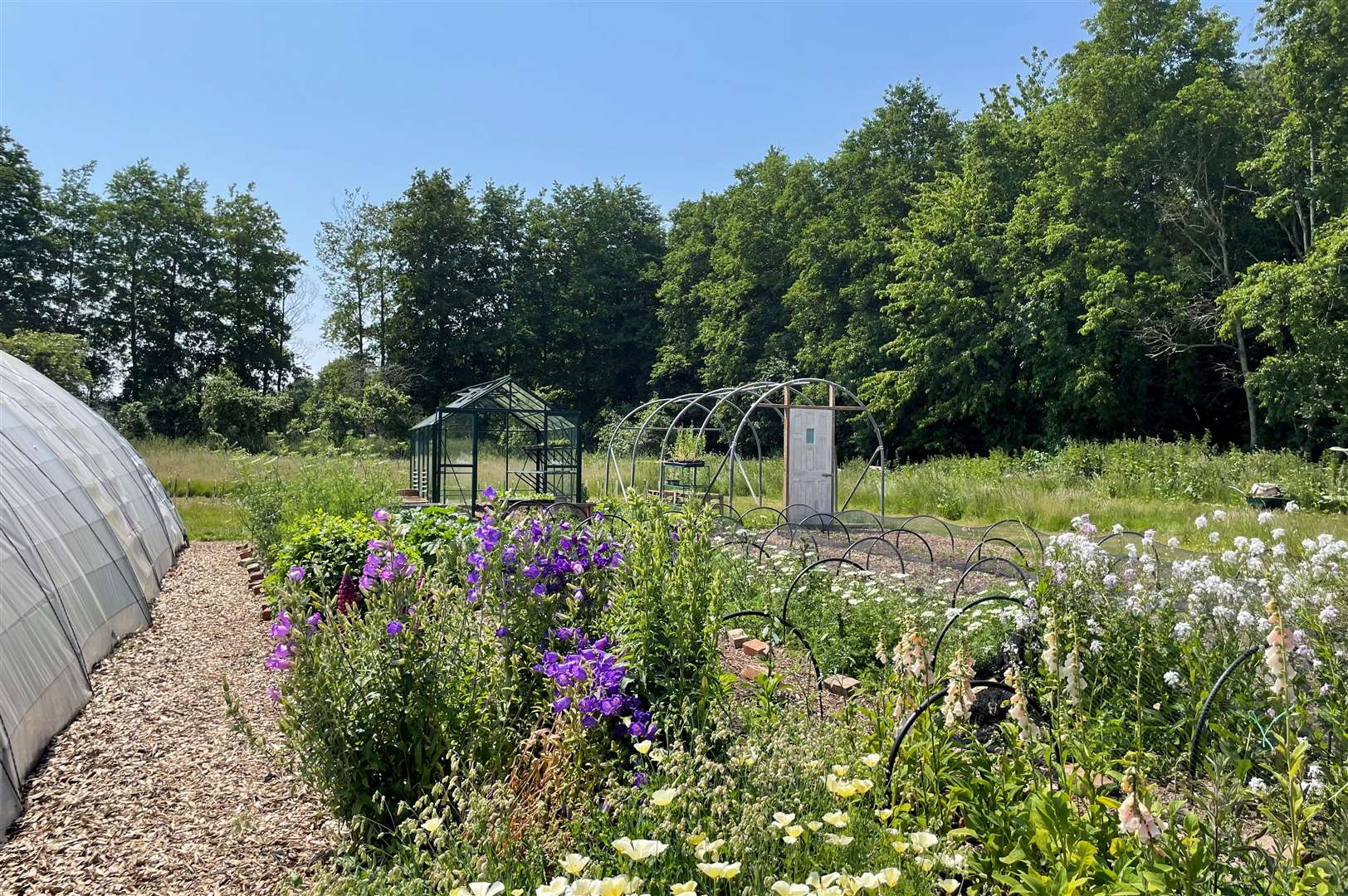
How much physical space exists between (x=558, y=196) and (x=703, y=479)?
2090 centimetres

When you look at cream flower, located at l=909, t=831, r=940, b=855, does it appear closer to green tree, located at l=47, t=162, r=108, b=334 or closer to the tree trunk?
the tree trunk

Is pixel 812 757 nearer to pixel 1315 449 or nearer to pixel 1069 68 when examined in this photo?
pixel 1315 449

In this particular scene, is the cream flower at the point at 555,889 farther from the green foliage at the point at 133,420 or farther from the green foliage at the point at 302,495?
the green foliage at the point at 133,420

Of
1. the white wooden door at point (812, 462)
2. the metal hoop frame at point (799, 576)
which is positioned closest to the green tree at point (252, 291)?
the white wooden door at point (812, 462)

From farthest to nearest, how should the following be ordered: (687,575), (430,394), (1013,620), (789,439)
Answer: (430,394), (789,439), (1013,620), (687,575)

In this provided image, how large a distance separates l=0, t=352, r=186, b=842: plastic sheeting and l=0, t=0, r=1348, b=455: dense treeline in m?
15.1

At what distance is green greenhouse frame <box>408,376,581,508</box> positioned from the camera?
1354 centimetres

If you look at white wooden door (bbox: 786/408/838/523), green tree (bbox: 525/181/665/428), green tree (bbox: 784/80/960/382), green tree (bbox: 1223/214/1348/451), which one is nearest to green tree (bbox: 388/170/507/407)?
green tree (bbox: 525/181/665/428)

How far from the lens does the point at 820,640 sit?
525cm

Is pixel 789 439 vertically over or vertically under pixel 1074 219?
under

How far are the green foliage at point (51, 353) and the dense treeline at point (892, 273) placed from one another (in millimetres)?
4473

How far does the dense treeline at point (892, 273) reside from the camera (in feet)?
60.8

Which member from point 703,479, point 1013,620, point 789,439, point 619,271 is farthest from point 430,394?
point 1013,620

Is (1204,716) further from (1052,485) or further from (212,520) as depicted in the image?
(1052,485)
